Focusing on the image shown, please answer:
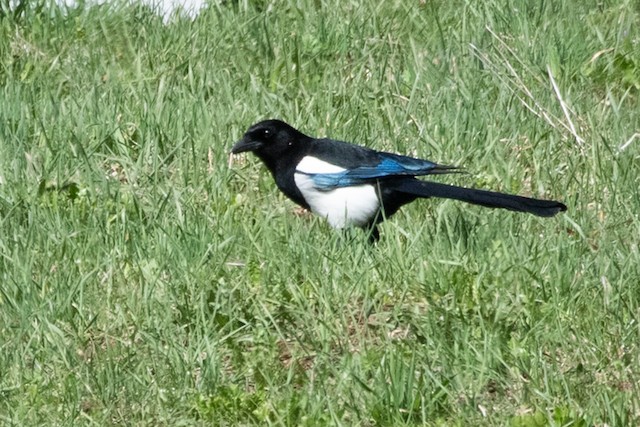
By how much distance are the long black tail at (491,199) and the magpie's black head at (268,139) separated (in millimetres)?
589

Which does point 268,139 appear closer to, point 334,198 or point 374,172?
point 334,198

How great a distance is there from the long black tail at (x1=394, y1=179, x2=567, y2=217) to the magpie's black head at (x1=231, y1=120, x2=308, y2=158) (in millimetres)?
589

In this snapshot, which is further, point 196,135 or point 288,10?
point 288,10

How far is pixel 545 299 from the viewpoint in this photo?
13.9 feet

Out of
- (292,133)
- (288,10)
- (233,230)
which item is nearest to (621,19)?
(288,10)

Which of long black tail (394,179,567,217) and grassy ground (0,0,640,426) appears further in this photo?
long black tail (394,179,567,217)

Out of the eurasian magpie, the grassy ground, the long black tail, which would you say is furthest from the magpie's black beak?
the long black tail

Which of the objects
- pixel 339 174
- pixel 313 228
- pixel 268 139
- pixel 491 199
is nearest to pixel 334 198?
pixel 339 174

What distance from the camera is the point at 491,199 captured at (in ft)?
15.5

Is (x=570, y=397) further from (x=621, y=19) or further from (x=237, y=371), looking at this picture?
(x=621, y=19)

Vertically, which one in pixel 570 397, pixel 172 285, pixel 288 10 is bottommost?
pixel 570 397

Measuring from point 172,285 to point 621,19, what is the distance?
A: 306 centimetres

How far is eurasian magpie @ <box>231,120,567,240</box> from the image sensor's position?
16.4 ft

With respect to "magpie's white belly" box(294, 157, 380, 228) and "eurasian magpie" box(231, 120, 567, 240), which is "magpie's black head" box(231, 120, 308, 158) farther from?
"magpie's white belly" box(294, 157, 380, 228)
